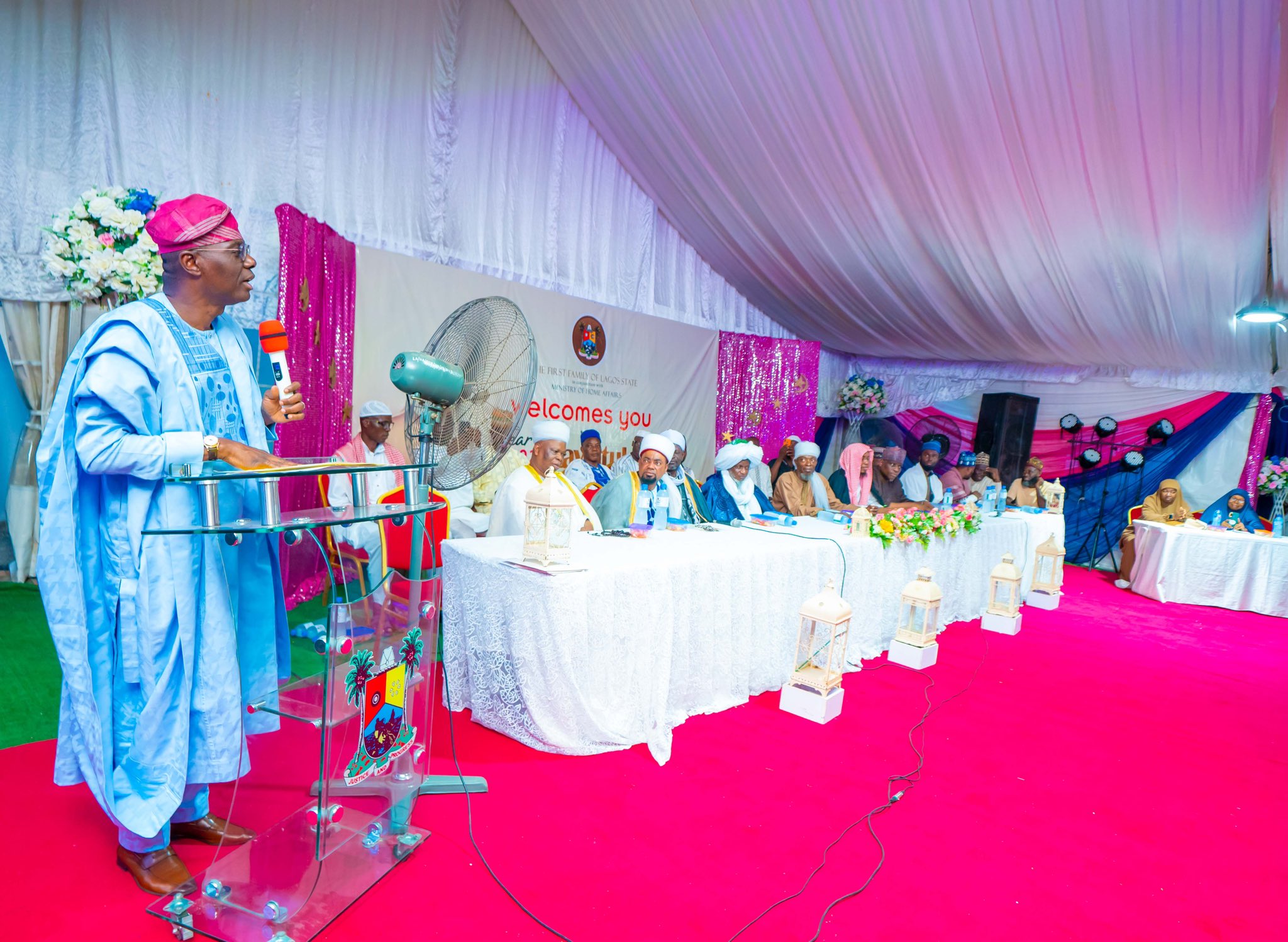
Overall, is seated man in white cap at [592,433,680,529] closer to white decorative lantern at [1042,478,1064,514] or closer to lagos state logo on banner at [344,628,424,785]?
lagos state logo on banner at [344,628,424,785]

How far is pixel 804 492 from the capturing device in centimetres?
540

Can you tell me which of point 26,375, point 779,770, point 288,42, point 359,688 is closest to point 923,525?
point 779,770

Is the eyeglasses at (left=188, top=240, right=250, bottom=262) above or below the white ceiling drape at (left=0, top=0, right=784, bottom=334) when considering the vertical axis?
below

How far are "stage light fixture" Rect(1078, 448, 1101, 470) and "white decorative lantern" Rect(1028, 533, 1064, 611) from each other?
3.24m

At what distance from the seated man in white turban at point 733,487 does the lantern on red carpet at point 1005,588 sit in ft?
5.44

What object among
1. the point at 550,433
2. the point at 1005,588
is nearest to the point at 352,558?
the point at 550,433

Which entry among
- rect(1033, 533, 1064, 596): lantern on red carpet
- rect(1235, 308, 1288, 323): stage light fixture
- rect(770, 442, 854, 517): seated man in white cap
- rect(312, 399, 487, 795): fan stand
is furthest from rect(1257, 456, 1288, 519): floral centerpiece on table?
rect(312, 399, 487, 795): fan stand

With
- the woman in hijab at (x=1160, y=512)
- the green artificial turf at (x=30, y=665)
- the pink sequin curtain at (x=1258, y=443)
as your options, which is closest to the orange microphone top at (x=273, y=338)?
the green artificial turf at (x=30, y=665)

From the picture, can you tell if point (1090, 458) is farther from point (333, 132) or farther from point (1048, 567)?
point (333, 132)

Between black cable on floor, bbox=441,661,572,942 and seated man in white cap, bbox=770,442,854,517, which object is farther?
seated man in white cap, bbox=770,442,854,517

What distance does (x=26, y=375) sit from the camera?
4.29 metres

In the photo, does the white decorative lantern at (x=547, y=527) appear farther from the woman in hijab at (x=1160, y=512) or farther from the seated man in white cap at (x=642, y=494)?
the woman in hijab at (x=1160, y=512)

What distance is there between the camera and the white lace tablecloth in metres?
6.04

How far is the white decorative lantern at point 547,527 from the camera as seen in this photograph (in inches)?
101
